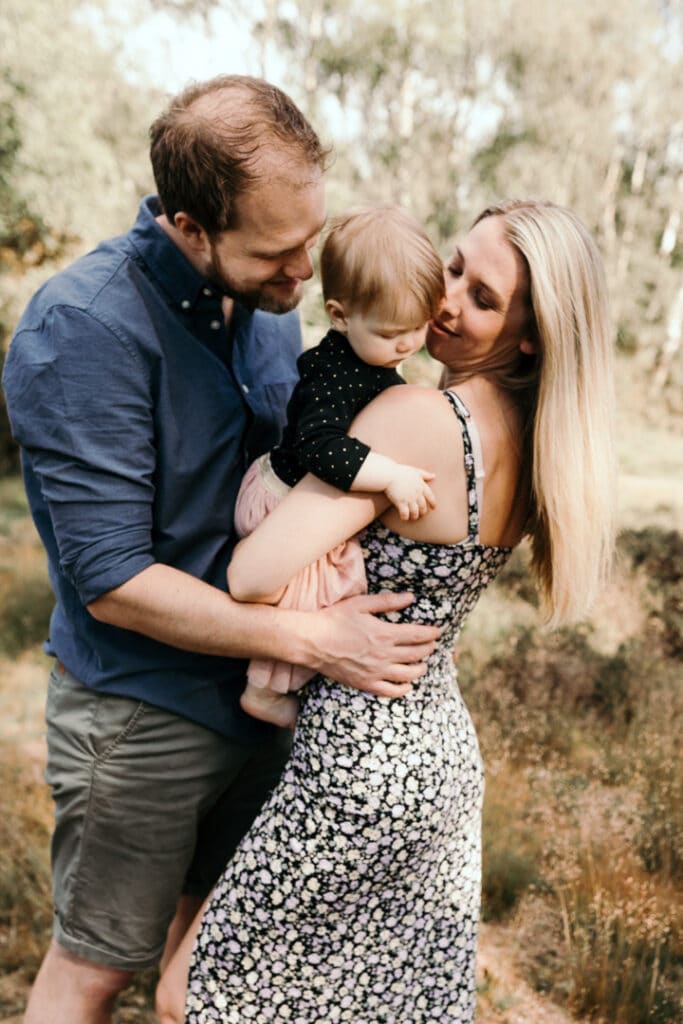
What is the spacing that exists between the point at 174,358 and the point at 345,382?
0.40 meters

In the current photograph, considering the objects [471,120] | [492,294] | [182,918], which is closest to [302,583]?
[492,294]

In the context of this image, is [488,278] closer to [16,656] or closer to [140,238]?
[140,238]

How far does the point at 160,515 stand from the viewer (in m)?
1.96

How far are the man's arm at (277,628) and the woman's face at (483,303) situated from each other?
0.59m

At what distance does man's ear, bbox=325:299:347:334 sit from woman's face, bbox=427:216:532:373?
0.22m

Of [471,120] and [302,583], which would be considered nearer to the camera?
[302,583]

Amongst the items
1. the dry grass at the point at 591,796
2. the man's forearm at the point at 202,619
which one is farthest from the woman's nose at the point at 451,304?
the dry grass at the point at 591,796

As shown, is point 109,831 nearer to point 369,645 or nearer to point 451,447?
point 369,645

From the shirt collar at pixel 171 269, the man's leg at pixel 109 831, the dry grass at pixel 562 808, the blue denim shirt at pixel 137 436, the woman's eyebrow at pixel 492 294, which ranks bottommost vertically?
the dry grass at pixel 562 808

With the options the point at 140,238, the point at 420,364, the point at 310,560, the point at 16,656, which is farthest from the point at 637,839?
the point at 420,364

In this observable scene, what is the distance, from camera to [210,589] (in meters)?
1.90

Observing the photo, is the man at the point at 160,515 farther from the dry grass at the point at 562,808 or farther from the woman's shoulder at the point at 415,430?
the dry grass at the point at 562,808

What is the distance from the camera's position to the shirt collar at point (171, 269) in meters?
1.95

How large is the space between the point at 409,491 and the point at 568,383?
44cm
